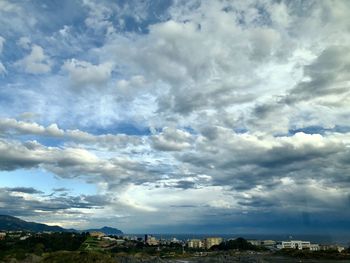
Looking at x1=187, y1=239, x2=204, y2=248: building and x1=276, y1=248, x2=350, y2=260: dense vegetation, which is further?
x1=187, y1=239, x2=204, y2=248: building

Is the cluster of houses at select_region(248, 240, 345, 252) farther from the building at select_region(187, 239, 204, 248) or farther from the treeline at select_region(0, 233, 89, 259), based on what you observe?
the treeline at select_region(0, 233, 89, 259)

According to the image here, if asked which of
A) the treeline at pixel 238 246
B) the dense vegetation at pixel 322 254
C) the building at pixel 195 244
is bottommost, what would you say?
the dense vegetation at pixel 322 254

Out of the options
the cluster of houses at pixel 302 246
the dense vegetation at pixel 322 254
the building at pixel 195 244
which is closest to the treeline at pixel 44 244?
the building at pixel 195 244

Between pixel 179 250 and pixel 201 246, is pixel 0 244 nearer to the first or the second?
pixel 179 250

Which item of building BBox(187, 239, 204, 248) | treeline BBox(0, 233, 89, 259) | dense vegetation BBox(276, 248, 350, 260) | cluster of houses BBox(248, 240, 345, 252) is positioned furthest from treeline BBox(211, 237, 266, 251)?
treeline BBox(0, 233, 89, 259)

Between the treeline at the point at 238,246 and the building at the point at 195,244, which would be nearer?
the treeline at the point at 238,246

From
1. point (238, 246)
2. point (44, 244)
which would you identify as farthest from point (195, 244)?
point (44, 244)

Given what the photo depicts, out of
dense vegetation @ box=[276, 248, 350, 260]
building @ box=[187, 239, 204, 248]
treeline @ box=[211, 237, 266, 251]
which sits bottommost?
dense vegetation @ box=[276, 248, 350, 260]

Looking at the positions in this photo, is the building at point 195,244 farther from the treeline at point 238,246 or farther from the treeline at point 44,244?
the treeline at point 44,244

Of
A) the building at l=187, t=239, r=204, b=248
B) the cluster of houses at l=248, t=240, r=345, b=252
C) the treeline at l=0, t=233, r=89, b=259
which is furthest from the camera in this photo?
the building at l=187, t=239, r=204, b=248

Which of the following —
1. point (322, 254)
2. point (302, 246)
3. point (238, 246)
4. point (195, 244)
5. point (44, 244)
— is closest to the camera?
point (322, 254)

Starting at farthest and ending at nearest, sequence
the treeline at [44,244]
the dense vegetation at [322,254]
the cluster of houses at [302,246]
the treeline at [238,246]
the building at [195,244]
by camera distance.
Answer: the building at [195,244], the treeline at [238,246], the cluster of houses at [302,246], the treeline at [44,244], the dense vegetation at [322,254]

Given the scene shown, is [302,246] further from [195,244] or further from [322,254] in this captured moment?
[322,254]

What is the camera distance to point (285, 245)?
16975 cm
